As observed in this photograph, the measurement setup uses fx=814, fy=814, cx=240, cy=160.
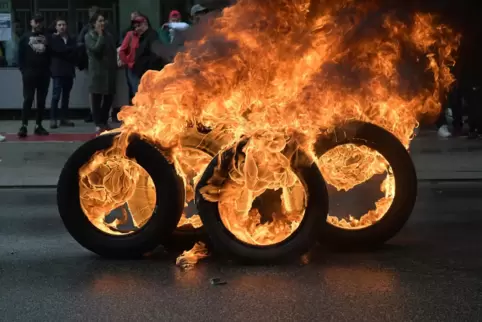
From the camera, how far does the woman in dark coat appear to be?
561 inches

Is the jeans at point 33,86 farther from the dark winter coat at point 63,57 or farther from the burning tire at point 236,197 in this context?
the burning tire at point 236,197

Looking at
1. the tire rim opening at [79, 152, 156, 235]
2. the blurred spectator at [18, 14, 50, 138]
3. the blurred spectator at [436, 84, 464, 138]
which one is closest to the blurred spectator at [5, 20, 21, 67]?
the blurred spectator at [18, 14, 50, 138]

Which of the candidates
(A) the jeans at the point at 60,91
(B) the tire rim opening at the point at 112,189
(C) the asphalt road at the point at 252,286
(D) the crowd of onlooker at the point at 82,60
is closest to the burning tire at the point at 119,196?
(B) the tire rim opening at the point at 112,189

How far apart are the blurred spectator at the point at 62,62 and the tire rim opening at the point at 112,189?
851 centimetres

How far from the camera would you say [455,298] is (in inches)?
203

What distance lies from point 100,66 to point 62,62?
810 mm

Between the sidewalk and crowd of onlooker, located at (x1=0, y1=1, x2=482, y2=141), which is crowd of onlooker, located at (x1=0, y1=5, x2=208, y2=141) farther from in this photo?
the sidewalk

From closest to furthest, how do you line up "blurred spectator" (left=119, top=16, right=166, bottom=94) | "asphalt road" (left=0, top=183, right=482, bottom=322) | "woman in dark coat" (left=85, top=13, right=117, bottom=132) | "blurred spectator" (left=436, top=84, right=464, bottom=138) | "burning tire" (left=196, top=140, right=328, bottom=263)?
"asphalt road" (left=0, top=183, right=482, bottom=322)
"burning tire" (left=196, top=140, right=328, bottom=263)
"blurred spectator" (left=119, top=16, right=166, bottom=94)
"blurred spectator" (left=436, top=84, right=464, bottom=138)
"woman in dark coat" (left=85, top=13, right=117, bottom=132)

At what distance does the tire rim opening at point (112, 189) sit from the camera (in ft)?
20.2

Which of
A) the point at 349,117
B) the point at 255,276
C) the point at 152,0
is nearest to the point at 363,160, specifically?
the point at 349,117

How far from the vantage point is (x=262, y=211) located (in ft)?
20.3

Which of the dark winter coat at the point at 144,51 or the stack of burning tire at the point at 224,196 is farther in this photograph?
the dark winter coat at the point at 144,51

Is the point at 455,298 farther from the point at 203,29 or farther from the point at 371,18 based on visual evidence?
the point at 203,29

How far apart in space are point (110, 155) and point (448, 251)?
2.73 meters
